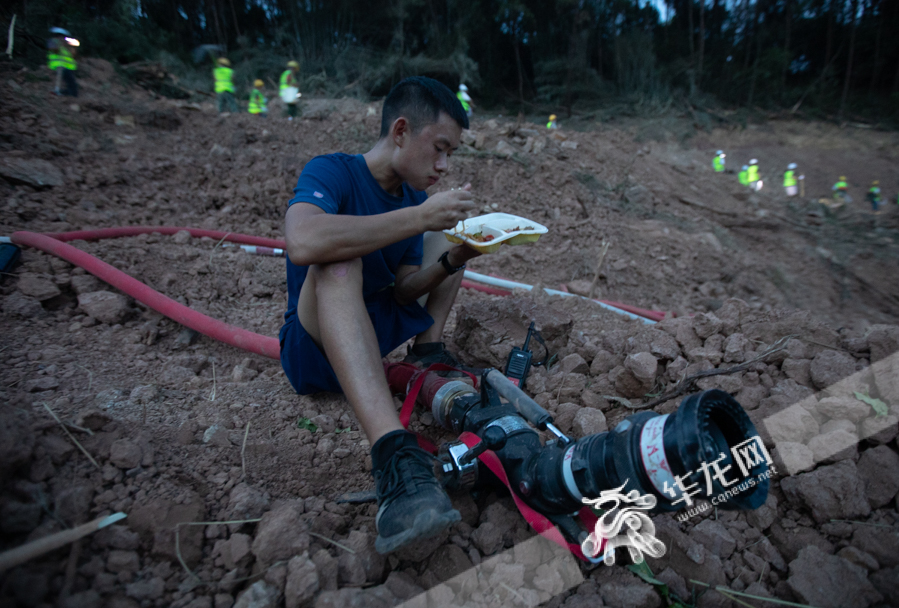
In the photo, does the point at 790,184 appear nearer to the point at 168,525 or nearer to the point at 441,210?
the point at 441,210

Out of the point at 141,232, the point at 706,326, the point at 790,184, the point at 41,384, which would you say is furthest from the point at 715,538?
the point at 790,184

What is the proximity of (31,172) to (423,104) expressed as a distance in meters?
3.89

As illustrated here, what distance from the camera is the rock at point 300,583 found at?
979 millimetres

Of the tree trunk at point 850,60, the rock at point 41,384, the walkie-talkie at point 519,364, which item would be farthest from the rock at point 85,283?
the tree trunk at point 850,60

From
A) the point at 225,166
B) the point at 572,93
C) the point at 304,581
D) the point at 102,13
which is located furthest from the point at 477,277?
the point at 572,93

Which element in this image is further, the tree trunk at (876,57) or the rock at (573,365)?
the tree trunk at (876,57)

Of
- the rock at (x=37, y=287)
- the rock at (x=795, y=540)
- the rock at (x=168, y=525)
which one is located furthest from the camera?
the rock at (x=37, y=287)

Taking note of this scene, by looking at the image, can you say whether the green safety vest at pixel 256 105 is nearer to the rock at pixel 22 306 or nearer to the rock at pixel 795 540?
the rock at pixel 22 306

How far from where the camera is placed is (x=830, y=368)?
59.3 inches

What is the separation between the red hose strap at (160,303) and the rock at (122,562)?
969mm

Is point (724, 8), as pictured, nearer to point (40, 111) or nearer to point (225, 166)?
point (225, 166)

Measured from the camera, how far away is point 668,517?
1.23m

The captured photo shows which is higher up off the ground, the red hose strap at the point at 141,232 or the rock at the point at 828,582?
the red hose strap at the point at 141,232

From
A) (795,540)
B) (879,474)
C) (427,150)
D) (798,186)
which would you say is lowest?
(798,186)
